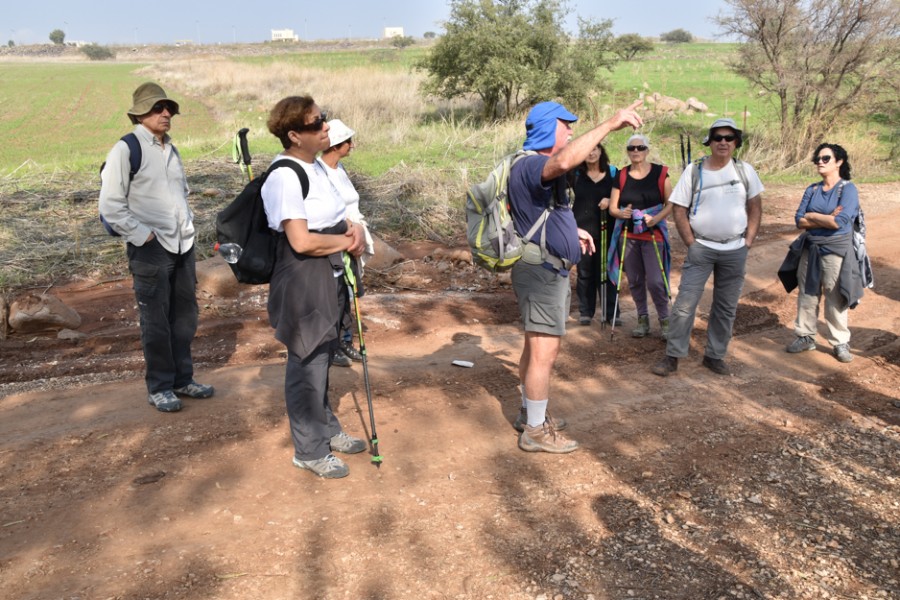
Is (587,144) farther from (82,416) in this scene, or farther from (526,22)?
(526,22)

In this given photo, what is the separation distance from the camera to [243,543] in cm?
347

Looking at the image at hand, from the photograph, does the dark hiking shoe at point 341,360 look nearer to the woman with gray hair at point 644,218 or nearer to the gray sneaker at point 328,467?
the gray sneaker at point 328,467

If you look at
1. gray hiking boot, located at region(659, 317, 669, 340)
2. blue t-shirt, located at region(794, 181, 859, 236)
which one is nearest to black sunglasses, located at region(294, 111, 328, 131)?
gray hiking boot, located at region(659, 317, 669, 340)

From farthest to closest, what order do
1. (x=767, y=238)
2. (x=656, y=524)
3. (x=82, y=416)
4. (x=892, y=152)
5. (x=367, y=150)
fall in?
(x=367, y=150)
(x=892, y=152)
(x=767, y=238)
(x=82, y=416)
(x=656, y=524)

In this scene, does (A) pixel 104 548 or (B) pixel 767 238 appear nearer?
(A) pixel 104 548

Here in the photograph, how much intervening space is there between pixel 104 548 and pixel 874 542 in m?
3.62

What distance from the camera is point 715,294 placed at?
5.95 m

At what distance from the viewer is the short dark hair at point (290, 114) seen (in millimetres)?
3621

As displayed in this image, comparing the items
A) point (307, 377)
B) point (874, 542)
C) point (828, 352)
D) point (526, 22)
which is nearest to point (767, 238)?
point (828, 352)

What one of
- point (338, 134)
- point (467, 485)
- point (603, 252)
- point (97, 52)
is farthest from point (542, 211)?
point (97, 52)

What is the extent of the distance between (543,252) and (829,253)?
3.32 metres

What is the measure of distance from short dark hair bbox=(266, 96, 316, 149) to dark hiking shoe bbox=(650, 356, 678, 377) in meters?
3.60

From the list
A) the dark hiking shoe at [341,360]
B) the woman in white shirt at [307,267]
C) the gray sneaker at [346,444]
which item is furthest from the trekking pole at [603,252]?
the woman in white shirt at [307,267]

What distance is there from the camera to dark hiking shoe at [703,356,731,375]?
5.98m
